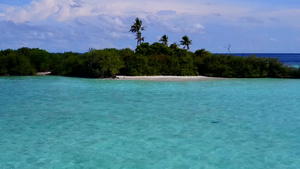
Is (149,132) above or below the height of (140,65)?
below

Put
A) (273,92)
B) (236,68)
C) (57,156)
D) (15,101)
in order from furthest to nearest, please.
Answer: (236,68) < (273,92) < (15,101) < (57,156)

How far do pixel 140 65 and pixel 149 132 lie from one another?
2500 centimetres

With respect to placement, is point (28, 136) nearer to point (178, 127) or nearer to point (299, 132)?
point (178, 127)

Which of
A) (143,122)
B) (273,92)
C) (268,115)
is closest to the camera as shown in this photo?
(143,122)

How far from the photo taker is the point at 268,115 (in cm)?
1547

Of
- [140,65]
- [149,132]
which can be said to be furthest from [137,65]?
[149,132]

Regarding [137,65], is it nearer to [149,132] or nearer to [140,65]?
[140,65]

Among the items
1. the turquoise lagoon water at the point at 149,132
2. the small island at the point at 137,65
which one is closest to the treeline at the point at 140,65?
the small island at the point at 137,65

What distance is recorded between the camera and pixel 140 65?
36.7m

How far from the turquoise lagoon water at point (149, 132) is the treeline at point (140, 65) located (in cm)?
1543

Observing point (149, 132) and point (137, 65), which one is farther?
point (137, 65)

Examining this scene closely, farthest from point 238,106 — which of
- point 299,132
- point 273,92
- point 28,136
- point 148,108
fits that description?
point 28,136

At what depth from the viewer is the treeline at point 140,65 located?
35750mm

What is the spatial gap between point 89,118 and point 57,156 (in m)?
5.24
